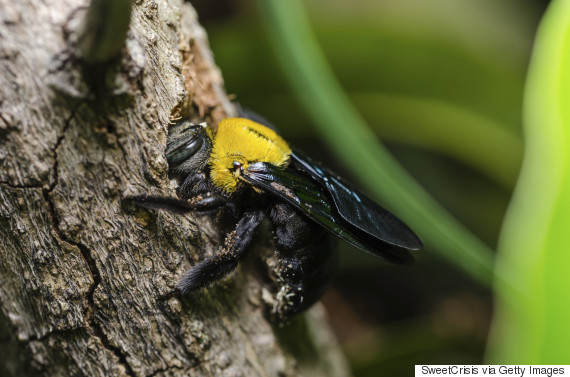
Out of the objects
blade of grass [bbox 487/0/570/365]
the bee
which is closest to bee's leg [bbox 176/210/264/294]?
the bee

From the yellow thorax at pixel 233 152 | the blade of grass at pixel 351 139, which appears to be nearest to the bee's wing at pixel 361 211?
the yellow thorax at pixel 233 152

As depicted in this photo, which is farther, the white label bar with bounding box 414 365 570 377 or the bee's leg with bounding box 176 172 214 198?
the bee's leg with bounding box 176 172 214 198

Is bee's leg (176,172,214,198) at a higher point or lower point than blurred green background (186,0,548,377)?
lower

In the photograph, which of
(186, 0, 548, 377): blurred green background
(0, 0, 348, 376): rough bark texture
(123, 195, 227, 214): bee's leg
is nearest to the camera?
(0, 0, 348, 376): rough bark texture

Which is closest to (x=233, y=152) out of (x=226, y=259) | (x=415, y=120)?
(x=226, y=259)

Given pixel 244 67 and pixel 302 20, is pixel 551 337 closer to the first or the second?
pixel 302 20

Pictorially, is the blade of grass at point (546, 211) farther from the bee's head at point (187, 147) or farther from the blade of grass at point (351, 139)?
the bee's head at point (187, 147)

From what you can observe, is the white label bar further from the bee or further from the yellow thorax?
the yellow thorax

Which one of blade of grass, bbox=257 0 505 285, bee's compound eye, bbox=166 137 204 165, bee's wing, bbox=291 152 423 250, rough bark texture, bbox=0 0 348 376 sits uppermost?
blade of grass, bbox=257 0 505 285
